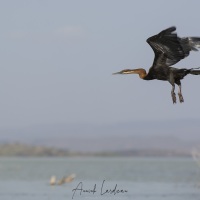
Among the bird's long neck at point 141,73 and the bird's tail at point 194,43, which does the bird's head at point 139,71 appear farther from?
the bird's tail at point 194,43

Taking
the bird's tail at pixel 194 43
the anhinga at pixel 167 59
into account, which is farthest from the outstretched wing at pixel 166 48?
the bird's tail at pixel 194 43

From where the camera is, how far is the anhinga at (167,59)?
1565cm

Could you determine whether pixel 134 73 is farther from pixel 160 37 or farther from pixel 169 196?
pixel 169 196

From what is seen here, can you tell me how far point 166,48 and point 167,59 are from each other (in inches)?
8.5

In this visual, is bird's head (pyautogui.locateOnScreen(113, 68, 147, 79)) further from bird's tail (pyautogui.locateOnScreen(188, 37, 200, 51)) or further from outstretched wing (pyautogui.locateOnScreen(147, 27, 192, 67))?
bird's tail (pyautogui.locateOnScreen(188, 37, 200, 51))

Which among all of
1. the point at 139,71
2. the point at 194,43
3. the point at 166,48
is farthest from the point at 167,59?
the point at 194,43

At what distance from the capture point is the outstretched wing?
16.2 metres

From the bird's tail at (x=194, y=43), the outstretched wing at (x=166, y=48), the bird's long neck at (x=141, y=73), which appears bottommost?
the bird's long neck at (x=141, y=73)

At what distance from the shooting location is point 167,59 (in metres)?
16.5

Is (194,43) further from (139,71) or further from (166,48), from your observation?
(139,71)

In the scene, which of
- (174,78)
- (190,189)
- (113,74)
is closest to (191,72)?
(174,78)

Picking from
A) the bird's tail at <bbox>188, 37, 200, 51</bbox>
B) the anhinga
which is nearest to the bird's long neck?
the anhinga

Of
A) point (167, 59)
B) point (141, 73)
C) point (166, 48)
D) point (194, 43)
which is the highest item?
point (194, 43)

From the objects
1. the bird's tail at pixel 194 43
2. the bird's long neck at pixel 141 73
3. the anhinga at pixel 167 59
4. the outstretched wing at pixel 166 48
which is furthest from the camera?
the bird's tail at pixel 194 43
